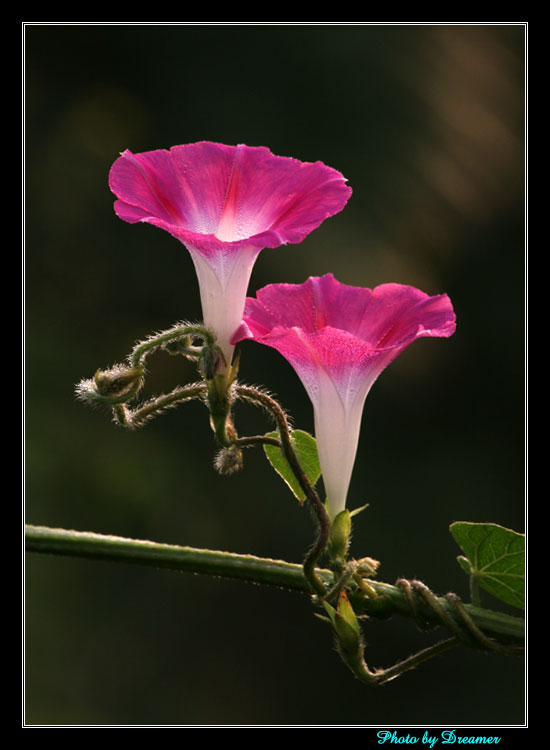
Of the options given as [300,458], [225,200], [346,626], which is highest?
[225,200]

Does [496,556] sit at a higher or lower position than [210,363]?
lower

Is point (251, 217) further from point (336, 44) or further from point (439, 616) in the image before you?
point (336, 44)

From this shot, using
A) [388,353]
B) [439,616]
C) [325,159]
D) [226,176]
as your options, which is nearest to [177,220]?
[226,176]

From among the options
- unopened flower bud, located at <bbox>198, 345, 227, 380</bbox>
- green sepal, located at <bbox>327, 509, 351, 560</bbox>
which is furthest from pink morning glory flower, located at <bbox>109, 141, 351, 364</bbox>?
green sepal, located at <bbox>327, 509, 351, 560</bbox>

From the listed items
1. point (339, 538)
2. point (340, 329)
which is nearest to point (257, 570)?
point (339, 538)

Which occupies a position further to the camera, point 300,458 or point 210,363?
point 300,458

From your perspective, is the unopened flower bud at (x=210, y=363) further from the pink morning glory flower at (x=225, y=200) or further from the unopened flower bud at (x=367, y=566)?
the unopened flower bud at (x=367, y=566)

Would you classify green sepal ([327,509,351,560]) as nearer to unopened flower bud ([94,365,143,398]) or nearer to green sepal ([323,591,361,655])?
green sepal ([323,591,361,655])

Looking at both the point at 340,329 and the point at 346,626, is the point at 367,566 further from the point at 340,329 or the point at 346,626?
the point at 340,329
